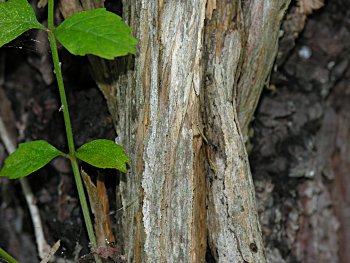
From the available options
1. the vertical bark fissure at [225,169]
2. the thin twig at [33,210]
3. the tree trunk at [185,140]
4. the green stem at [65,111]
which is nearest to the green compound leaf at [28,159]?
the green stem at [65,111]

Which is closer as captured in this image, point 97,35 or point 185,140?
point 97,35

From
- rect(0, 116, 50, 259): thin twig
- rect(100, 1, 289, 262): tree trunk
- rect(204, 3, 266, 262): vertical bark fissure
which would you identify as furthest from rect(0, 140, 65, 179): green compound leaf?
rect(0, 116, 50, 259): thin twig

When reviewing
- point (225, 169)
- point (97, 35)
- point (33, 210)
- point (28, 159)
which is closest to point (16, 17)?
point (97, 35)

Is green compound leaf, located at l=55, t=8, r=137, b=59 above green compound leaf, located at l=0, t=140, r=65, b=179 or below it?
above

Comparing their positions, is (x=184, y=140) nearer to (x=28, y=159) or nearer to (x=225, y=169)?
(x=225, y=169)

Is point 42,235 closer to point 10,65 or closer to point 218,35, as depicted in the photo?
point 10,65

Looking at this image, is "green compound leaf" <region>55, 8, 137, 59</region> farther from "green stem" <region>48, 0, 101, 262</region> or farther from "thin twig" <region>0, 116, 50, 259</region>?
"thin twig" <region>0, 116, 50, 259</region>
